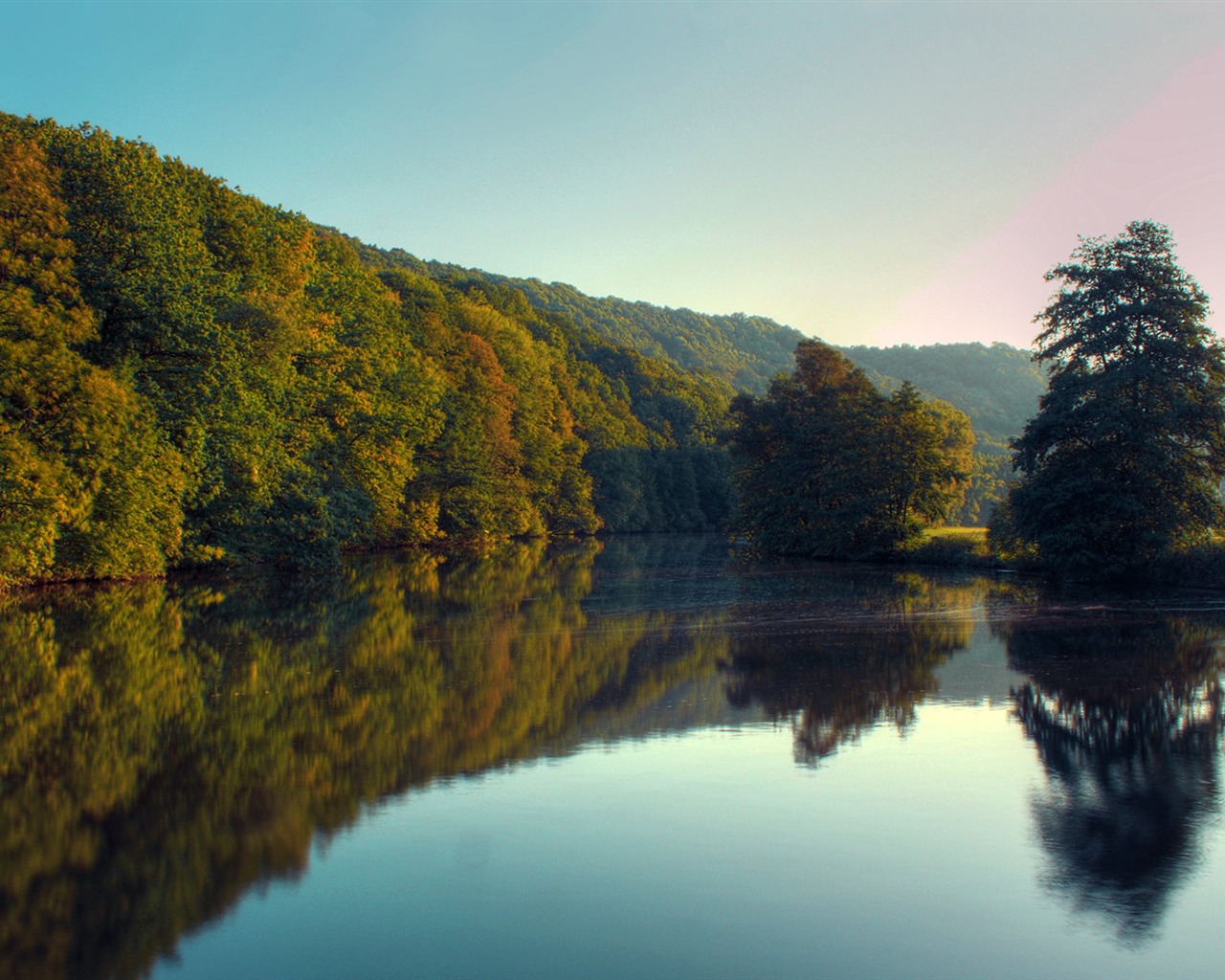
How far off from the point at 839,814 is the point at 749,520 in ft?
155

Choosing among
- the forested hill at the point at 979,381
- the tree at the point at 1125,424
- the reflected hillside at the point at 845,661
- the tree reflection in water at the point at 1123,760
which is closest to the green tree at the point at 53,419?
the reflected hillside at the point at 845,661

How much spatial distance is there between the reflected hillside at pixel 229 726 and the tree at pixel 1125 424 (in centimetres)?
1539

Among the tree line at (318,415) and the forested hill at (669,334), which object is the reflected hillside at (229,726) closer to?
the tree line at (318,415)

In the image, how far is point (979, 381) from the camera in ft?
612

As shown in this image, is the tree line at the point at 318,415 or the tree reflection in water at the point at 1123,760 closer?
the tree reflection in water at the point at 1123,760

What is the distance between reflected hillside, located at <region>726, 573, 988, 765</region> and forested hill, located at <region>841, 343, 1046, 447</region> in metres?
139

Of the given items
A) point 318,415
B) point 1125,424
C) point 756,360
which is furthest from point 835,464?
point 756,360

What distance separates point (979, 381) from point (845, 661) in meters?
182

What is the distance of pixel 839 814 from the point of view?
841 cm

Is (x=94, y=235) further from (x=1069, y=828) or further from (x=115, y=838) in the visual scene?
(x=1069, y=828)

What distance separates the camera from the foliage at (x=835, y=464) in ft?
148

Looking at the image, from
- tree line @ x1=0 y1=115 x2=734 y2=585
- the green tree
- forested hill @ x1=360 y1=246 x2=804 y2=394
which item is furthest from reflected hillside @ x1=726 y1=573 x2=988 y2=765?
forested hill @ x1=360 y1=246 x2=804 y2=394

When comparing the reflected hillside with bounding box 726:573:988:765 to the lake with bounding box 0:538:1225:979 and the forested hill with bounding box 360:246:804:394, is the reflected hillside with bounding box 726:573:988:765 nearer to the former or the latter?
the lake with bounding box 0:538:1225:979

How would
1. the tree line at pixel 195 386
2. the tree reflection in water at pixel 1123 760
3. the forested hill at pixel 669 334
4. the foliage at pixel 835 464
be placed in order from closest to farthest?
1. the tree reflection in water at pixel 1123 760
2. the tree line at pixel 195 386
3. the foliage at pixel 835 464
4. the forested hill at pixel 669 334
